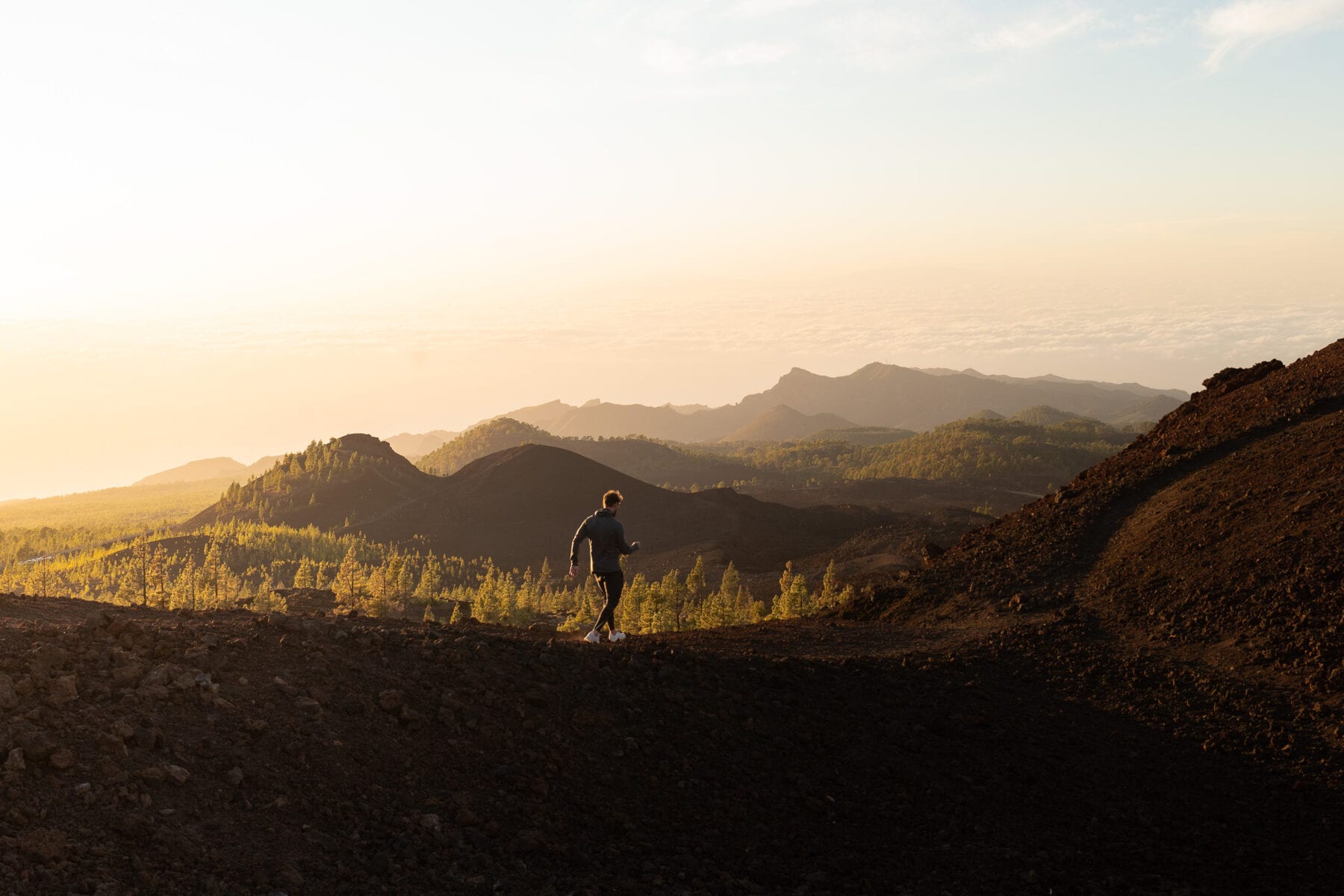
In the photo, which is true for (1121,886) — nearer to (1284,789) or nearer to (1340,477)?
(1284,789)

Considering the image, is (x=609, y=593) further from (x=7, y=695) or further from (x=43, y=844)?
(x=43, y=844)

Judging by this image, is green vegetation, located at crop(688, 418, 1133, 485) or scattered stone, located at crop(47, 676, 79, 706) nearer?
scattered stone, located at crop(47, 676, 79, 706)

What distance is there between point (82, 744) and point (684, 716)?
250 inches

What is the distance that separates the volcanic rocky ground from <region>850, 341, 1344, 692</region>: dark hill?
0.11 metres

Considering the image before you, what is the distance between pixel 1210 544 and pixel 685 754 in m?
13.4

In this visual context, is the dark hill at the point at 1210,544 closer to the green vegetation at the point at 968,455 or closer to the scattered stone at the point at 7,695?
the scattered stone at the point at 7,695

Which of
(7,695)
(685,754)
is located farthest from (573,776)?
(7,695)

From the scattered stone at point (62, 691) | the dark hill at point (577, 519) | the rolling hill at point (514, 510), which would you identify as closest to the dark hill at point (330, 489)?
the rolling hill at point (514, 510)

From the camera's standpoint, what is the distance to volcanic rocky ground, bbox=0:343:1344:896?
759 centimetres

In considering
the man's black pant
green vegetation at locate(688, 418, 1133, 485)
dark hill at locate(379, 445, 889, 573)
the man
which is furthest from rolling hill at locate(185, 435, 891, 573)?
the man

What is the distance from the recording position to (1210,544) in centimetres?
1797

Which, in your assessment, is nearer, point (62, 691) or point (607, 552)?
point (62, 691)

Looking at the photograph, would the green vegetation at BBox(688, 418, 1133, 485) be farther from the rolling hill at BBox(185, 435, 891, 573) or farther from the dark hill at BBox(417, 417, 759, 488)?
the rolling hill at BBox(185, 435, 891, 573)

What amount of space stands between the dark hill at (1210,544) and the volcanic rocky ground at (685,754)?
0.37 feet
